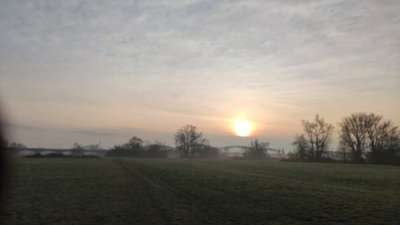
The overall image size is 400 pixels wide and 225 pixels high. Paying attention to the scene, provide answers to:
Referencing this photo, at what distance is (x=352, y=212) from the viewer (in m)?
16.7

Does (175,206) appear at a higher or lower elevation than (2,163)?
lower

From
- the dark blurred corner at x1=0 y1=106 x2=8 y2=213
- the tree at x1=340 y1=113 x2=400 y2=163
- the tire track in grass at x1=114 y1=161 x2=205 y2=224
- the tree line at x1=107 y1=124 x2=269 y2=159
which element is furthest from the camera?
A: the tree line at x1=107 y1=124 x2=269 y2=159

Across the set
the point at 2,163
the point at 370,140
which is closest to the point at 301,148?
the point at 370,140

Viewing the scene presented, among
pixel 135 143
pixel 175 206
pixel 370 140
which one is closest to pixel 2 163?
pixel 175 206

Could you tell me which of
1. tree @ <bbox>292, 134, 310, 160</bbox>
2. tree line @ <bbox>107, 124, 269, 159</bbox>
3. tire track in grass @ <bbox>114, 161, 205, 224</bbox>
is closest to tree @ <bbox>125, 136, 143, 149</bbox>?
tree line @ <bbox>107, 124, 269, 159</bbox>

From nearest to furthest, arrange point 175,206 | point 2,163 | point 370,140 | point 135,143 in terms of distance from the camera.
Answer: point 2,163
point 175,206
point 370,140
point 135,143

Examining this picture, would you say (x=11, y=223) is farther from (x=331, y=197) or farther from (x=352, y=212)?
(x=331, y=197)

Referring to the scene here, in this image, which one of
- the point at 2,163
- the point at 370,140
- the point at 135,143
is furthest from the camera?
the point at 135,143

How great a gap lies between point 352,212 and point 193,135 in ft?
585

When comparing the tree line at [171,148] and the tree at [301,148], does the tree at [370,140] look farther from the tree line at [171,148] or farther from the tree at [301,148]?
the tree line at [171,148]

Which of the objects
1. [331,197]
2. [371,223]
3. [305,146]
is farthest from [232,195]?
[305,146]

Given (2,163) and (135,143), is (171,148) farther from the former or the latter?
(2,163)

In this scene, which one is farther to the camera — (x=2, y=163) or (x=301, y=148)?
(x=301, y=148)

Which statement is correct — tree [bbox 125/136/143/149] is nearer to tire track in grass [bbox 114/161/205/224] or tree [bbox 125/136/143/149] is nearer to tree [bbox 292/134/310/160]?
tree [bbox 292/134/310/160]
